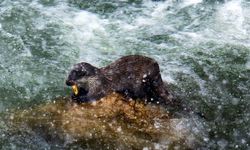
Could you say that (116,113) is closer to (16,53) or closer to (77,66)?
(77,66)

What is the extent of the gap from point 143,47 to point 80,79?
2.28 m

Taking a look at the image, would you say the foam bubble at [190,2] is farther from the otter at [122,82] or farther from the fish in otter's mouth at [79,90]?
the fish in otter's mouth at [79,90]

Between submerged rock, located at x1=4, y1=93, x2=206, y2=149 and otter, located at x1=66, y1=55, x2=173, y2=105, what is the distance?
0.12 m

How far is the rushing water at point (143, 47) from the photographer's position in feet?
24.1

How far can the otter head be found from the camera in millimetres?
6915

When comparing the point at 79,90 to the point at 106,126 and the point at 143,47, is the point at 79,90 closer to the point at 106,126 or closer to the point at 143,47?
the point at 106,126

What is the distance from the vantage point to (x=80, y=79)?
696 cm

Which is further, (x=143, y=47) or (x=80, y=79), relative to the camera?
(x=143, y=47)

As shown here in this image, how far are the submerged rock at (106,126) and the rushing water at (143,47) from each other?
217 millimetres

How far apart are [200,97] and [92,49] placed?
2.35 m

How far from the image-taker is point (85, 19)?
975cm

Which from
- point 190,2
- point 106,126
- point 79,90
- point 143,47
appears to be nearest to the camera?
point 106,126

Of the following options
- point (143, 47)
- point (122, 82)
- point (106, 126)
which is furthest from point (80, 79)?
point (143, 47)

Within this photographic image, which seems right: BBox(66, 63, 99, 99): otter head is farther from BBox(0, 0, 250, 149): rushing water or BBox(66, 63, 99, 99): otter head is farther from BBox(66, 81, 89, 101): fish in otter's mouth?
BBox(0, 0, 250, 149): rushing water
